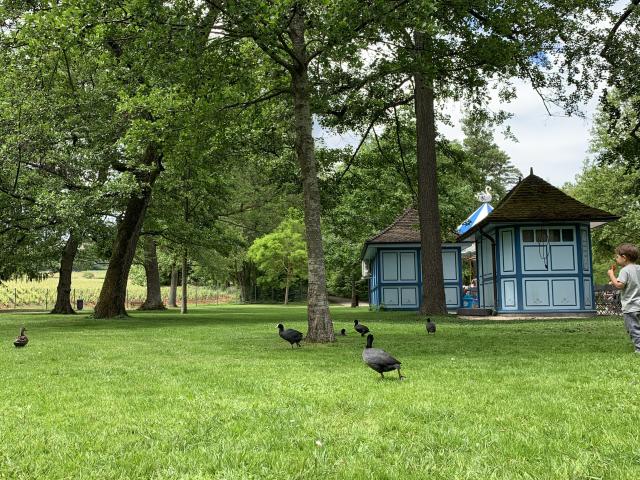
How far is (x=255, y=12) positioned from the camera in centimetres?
1084

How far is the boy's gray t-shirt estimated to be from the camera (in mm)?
9375

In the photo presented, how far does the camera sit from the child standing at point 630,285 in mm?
9375

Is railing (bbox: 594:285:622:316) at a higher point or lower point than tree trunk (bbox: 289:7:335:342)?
lower

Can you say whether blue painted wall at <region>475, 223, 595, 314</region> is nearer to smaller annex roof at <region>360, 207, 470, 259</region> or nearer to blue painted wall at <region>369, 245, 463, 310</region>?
smaller annex roof at <region>360, 207, 470, 259</region>

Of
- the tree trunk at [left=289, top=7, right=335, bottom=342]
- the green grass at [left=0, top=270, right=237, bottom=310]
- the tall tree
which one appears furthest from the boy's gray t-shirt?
the green grass at [left=0, top=270, right=237, bottom=310]

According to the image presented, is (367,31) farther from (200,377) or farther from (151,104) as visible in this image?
(200,377)

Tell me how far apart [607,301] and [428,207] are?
29.9 feet

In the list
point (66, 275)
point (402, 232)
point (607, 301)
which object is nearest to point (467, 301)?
point (402, 232)

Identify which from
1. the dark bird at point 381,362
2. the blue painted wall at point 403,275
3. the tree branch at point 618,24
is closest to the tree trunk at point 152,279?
the blue painted wall at point 403,275

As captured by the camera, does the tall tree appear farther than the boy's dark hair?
Yes

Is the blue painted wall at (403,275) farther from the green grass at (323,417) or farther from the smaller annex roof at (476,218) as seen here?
the green grass at (323,417)

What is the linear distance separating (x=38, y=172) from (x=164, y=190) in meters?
5.21

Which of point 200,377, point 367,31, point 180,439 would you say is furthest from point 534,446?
point 367,31

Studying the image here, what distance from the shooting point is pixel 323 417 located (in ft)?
17.7
